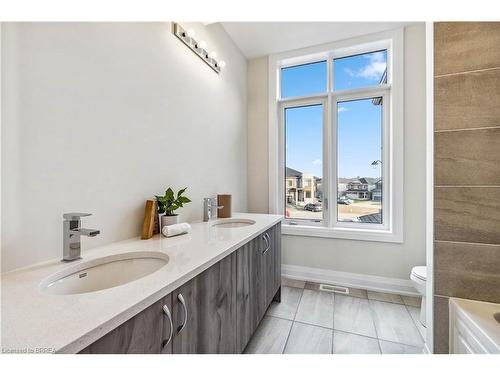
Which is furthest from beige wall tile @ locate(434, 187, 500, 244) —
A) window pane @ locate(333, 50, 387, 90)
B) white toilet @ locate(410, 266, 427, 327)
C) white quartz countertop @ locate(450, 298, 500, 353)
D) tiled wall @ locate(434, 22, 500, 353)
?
window pane @ locate(333, 50, 387, 90)

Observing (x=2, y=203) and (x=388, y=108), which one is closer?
(x=2, y=203)

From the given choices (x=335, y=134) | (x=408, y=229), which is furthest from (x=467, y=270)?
(x=335, y=134)

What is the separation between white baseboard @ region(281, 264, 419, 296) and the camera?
2.30 metres

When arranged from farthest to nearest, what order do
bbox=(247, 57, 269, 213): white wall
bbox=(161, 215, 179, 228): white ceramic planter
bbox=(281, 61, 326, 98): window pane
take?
1. bbox=(247, 57, 269, 213): white wall
2. bbox=(281, 61, 326, 98): window pane
3. bbox=(161, 215, 179, 228): white ceramic planter

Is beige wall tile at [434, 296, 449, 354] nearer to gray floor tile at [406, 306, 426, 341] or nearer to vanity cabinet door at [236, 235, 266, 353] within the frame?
gray floor tile at [406, 306, 426, 341]

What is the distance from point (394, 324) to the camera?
5.90 ft

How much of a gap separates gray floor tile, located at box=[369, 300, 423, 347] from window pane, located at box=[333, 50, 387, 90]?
7.60 feet

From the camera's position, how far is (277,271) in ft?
6.71

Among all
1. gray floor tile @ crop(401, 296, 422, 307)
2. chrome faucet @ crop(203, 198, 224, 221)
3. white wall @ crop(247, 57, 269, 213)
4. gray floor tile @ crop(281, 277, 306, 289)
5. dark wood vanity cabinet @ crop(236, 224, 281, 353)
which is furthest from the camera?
white wall @ crop(247, 57, 269, 213)

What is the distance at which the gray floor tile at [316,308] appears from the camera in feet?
6.05
